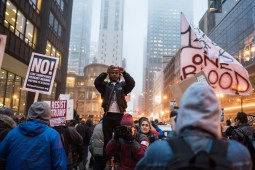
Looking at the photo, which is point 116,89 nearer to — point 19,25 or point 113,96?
point 113,96

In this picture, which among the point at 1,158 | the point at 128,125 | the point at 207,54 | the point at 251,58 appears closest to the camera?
the point at 1,158

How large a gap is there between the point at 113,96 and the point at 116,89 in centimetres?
15

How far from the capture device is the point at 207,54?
24.5 ft

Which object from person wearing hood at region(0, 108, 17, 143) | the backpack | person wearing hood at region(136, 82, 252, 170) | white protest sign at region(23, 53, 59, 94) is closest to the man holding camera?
person wearing hood at region(0, 108, 17, 143)

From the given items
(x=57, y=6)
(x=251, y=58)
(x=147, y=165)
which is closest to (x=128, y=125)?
(x=147, y=165)

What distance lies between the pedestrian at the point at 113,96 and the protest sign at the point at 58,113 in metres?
3.26

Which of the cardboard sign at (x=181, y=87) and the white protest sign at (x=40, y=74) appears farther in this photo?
the white protest sign at (x=40, y=74)

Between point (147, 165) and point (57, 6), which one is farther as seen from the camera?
point (57, 6)

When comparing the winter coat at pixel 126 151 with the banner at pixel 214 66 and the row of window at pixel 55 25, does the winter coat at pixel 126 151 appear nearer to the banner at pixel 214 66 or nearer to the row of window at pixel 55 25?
the banner at pixel 214 66

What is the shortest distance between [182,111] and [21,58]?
81.8ft

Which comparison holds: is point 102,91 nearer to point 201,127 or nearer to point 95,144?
point 95,144

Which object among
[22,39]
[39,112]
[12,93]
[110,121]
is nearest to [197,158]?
[39,112]

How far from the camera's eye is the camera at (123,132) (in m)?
4.95

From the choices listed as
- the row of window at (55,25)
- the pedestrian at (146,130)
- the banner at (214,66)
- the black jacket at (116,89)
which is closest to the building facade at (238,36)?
the row of window at (55,25)
